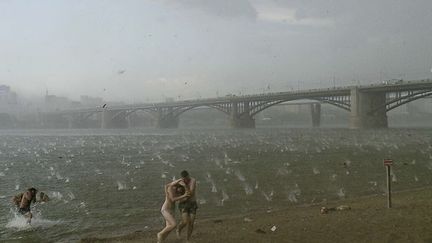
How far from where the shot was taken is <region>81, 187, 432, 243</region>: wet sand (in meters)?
11.1

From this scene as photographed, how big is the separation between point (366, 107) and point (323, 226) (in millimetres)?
98521

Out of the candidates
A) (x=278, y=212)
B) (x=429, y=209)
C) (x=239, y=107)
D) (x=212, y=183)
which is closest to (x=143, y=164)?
(x=212, y=183)

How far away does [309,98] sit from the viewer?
113m

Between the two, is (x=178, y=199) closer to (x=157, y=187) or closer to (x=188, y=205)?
(x=188, y=205)

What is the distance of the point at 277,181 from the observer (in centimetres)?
2392

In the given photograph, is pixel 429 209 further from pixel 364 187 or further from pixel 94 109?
pixel 94 109

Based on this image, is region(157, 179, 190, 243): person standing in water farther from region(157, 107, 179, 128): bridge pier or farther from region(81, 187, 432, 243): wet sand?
region(157, 107, 179, 128): bridge pier

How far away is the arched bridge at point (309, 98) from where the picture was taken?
98.4 meters

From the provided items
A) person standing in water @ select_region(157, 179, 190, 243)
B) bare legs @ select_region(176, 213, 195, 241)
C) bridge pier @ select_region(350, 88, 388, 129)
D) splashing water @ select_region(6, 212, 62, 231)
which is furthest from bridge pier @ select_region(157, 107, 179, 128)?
person standing in water @ select_region(157, 179, 190, 243)

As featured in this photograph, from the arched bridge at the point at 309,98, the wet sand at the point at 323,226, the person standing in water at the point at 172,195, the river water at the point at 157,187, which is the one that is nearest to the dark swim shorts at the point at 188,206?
the person standing in water at the point at 172,195

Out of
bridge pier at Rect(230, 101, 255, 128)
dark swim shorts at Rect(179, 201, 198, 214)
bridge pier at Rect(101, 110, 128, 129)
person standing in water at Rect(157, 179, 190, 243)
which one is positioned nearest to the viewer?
person standing in water at Rect(157, 179, 190, 243)

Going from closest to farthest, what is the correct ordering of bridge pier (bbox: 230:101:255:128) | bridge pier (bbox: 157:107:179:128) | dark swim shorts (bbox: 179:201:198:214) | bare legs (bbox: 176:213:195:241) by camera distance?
dark swim shorts (bbox: 179:201:198:214)
bare legs (bbox: 176:213:195:241)
bridge pier (bbox: 230:101:255:128)
bridge pier (bbox: 157:107:179:128)

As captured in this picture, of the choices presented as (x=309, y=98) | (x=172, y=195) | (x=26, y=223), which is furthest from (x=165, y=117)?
(x=172, y=195)

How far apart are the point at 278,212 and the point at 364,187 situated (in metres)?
7.46
